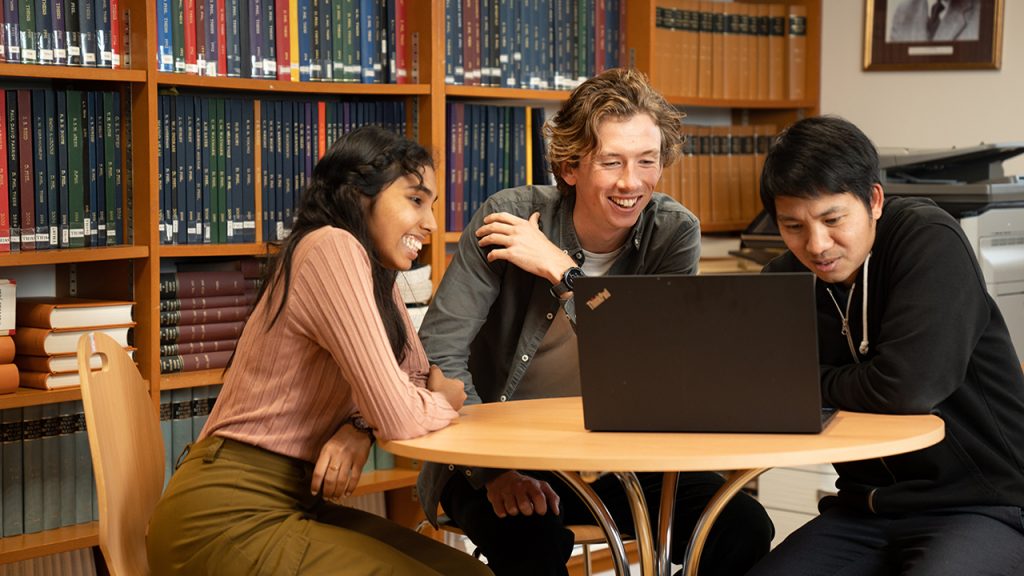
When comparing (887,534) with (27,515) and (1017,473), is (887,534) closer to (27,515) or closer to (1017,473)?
(1017,473)

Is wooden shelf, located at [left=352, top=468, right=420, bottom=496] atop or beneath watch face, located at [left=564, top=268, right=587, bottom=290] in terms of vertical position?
beneath

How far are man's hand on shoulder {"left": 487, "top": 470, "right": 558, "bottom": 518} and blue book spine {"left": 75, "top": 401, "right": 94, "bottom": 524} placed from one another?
Result: 1.25 meters

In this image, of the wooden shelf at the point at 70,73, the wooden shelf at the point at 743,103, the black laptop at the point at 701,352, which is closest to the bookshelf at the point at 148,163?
the wooden shelf at the point at 70,73

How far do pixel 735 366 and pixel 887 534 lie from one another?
50 centimetres

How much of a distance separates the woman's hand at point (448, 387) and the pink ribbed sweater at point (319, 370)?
0.54ft

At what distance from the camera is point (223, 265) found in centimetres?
304

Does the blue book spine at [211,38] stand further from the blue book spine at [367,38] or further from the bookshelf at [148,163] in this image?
the blue book spine at [367,38]

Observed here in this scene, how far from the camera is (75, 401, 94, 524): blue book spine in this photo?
2771mm

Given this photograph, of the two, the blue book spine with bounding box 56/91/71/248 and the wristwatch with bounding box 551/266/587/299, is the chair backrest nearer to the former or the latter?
the wristwatch with bounding box 551/266/587/299

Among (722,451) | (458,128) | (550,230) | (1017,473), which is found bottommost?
(1017,473)

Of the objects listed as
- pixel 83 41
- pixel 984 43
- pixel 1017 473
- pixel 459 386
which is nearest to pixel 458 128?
pixel 83 41

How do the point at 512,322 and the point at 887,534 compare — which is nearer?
the point at 887,534

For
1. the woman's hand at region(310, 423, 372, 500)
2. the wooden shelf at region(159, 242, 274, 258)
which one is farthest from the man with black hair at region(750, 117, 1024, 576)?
the wooden shelf at region(159, 242, 274, 258)

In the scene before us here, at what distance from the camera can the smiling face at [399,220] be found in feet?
6.21
